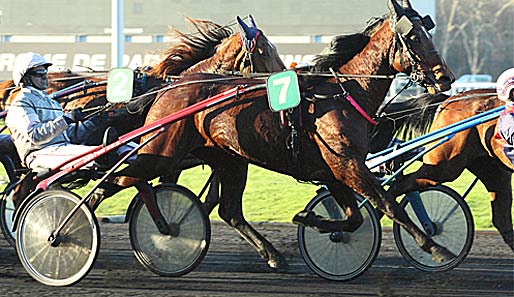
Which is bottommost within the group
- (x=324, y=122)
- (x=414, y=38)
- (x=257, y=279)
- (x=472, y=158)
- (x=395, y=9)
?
(x=257, y=279)

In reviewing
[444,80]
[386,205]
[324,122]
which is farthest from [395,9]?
[386,205]

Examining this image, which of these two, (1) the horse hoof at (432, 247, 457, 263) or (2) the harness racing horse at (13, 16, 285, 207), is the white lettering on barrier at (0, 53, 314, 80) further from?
(1) the horse hoof at (432, 247, 457, 263)

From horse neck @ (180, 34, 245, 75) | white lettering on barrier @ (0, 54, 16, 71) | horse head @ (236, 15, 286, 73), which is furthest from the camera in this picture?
white lettering on barrier @ (0, 54, 16, 71)

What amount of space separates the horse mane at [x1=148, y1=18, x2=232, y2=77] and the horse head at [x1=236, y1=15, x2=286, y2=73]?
0.54m

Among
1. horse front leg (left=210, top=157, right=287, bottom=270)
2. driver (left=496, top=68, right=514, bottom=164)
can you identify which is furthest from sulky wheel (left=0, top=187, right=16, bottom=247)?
driver (left=496, top=68, right=514, bottom=164)

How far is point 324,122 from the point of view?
6.50 m

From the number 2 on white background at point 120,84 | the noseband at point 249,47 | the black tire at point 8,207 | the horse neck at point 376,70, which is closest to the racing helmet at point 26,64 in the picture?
the number 2 on white background at point 120,84

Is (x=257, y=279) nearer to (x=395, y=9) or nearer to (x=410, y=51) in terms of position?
(x=410, y=51)

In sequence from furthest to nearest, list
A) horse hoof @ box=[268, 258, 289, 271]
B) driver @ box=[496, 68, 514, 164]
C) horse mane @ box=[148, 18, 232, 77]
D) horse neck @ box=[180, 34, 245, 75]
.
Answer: horse mane @ box=[148, 18, 232, 77] < horse neck @ box=[180, 34, 245, 75] < horse hoof @ box=[268, 258, 289, 271] < driver @ box=[496, 68, 514, 164]

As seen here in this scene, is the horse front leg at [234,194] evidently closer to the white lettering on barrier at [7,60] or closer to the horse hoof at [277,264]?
the horse hoof at [277,264]

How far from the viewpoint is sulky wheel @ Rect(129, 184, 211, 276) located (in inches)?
267

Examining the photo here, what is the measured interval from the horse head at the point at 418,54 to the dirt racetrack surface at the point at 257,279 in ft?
4.36

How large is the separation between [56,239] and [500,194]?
3.28 m

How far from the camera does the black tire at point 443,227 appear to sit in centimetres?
726
